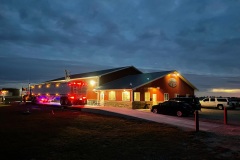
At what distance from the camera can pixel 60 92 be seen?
53.5 metres

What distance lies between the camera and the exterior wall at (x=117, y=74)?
4309cm

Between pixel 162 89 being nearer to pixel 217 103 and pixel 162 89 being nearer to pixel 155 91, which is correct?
pixel 155 91

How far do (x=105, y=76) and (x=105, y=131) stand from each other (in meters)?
28.6

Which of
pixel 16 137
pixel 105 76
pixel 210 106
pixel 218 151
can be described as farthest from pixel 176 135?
pixel 105 76

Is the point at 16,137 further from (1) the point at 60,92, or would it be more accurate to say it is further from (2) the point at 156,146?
(1) the point at 60,92

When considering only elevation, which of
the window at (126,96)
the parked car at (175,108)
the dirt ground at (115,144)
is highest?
the window at (126,96)

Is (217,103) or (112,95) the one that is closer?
(217,103)

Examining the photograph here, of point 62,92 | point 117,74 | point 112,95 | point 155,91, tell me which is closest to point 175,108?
point 155,91

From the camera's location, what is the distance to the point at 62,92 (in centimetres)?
5275

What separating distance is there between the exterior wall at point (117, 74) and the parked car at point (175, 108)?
58.3 feet

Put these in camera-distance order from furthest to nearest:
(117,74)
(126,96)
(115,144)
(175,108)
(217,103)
A: (117,74) → (217,103) → (126,96) → (175,108) → (115,144)

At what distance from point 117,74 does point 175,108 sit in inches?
851

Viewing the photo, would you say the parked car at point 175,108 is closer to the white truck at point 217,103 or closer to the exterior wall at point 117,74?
the white truck at point 217,103

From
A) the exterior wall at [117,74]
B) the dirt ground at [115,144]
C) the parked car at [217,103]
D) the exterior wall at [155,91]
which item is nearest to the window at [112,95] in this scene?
the exterior wall at [155,91]
